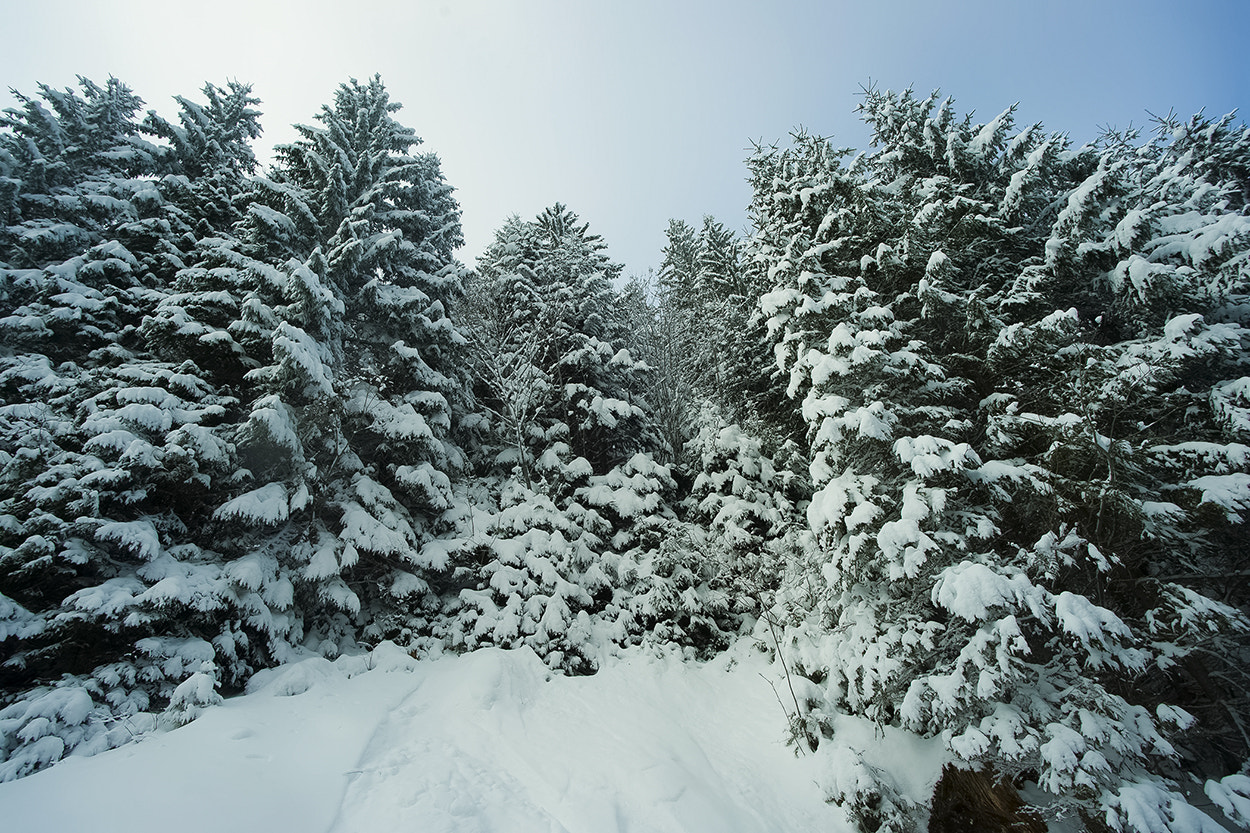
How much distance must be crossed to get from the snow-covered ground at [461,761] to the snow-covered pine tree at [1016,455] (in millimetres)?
1973

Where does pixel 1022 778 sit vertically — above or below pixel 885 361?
below

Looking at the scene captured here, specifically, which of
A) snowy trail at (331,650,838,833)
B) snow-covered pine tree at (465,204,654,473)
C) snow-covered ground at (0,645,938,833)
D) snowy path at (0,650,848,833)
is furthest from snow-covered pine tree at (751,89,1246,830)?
snow-covered pine tree at (465,204,654,473)

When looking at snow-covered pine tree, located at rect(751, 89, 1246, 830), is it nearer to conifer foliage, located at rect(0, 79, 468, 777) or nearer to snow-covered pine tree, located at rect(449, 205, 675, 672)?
snow-covered pine tree, located at rect(449, 205, 675, 672)

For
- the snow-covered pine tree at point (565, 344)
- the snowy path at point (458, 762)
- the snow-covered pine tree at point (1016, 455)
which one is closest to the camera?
the snowy path at point (458, 762)

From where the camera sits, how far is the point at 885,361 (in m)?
8.20

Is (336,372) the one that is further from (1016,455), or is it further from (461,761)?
(1016,455)

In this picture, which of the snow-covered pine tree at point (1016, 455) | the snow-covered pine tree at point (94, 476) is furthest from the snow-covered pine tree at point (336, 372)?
the snow-covered pine tree at point (1016, 455)

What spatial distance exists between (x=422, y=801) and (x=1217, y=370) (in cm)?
1331

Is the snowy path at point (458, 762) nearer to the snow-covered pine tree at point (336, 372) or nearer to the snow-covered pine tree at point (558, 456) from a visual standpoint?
the snow-covered pine tree at point (558, 456)

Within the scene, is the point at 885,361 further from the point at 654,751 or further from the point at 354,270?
the point at 354,270

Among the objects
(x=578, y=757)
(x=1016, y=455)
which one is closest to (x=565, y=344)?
(x=578, y=757)

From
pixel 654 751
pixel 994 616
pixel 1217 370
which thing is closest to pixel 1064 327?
pixel 1217 370

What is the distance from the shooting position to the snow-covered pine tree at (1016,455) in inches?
230

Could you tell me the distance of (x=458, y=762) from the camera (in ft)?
19.7
